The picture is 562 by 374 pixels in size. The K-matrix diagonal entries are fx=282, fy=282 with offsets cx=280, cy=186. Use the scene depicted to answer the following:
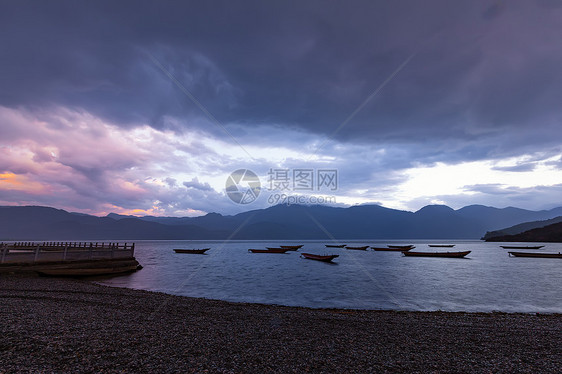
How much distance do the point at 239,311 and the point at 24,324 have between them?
10.4m

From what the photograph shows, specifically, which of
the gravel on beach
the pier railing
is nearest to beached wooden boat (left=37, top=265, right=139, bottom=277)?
the pier railing

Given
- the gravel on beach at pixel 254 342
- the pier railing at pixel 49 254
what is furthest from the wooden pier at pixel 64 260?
the gravel on beach at pixel 254 342

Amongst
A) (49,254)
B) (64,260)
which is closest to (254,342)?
(64,260)

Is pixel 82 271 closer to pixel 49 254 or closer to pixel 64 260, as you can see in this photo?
pixel 64 260

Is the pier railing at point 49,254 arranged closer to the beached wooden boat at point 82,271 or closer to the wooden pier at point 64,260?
the wooden pier at point 64,260

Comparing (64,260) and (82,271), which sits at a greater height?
(64,260)

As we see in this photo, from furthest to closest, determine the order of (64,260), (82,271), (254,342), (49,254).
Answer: (82,271), (64,260), (49,254), (254,342)

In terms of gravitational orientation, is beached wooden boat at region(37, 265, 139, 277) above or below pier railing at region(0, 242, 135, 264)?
below

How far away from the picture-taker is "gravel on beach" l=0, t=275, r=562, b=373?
8.48 meters

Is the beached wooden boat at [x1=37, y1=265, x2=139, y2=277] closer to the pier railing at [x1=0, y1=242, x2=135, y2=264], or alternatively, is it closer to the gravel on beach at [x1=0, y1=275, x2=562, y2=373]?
the pier railing at [x1=0, y1=242, x2=135, y2=264]

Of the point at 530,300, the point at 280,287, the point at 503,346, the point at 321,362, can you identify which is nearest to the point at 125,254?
the point at 280,287

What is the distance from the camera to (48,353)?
8.71 meters

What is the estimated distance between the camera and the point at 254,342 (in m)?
10.9

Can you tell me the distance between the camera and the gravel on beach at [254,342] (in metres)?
8.48
